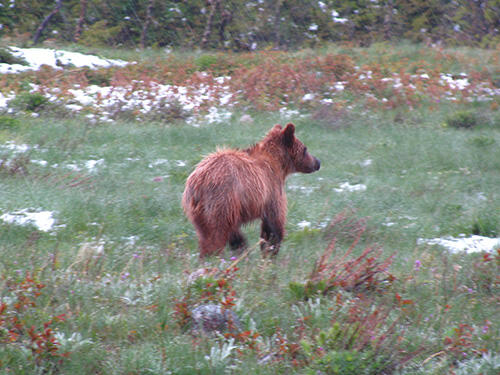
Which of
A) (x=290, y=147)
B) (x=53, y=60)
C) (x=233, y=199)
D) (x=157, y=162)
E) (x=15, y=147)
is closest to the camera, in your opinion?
(x=233, y=199)

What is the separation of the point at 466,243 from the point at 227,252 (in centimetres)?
338

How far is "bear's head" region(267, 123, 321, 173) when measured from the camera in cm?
717

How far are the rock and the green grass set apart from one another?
4.2 inches

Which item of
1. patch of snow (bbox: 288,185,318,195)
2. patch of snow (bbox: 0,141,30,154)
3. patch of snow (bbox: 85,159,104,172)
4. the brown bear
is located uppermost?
the brown bear

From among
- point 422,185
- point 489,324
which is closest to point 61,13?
point 422,185

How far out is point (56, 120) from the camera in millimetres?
13516

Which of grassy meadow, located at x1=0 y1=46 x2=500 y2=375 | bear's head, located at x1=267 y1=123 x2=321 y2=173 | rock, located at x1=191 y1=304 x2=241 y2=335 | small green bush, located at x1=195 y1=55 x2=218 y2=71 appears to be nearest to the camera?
grassy meadow, located at x1=0 y1=46 x2=500 y2=375

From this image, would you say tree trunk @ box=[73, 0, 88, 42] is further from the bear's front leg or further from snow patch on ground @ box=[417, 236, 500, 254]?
snow patch on ground @ box=[417, 236, 500, 254]

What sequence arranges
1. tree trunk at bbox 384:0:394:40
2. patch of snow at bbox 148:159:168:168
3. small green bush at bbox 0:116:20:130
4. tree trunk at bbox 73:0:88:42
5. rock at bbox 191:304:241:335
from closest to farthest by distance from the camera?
rock at bbox 191:304:241:335 < patch of snow at bbox 148:159:168:168 < small green bush at bbox 0:116:20:130 < tree trunk at bbox 73:0:88:42 < tree trunk at bbox 384:0:394:40

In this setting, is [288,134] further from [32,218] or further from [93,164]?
[93,164]

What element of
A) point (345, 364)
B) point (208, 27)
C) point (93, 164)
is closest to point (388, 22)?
point (208, 27)

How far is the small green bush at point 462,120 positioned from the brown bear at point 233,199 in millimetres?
9106

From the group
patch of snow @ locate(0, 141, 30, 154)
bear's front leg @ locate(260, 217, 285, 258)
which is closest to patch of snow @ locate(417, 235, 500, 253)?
bear's front leg @ locate(260, 217, 285, 258)

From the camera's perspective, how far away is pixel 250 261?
600cm
